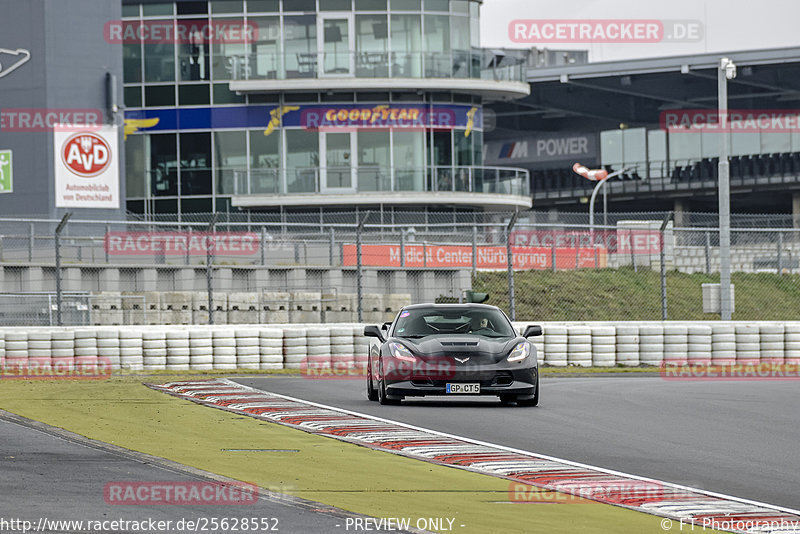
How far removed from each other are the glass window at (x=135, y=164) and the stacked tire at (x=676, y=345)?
30015 millimetres

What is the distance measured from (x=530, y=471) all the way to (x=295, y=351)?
12.2 m

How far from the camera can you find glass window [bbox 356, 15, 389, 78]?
48844 mm

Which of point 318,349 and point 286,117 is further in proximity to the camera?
point 286,117

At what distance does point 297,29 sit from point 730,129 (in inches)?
1416

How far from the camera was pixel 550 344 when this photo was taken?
23500 mm

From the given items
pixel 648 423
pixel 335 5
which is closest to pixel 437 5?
pixel 335 5

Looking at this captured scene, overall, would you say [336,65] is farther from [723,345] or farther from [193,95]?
[723,345]

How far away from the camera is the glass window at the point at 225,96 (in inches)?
1955

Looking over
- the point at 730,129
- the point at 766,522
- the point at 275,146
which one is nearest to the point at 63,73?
the point at 275,146

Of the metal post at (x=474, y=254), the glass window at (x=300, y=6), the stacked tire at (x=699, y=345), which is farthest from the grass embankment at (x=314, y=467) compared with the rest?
the glass window at (x=300, y=6)

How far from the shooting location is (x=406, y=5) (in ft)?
160

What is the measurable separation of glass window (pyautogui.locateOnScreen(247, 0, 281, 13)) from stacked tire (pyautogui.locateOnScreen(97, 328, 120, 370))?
95.0ft

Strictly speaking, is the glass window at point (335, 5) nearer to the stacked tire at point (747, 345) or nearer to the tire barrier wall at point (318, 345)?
the tire barrier wall at point (318, 345)

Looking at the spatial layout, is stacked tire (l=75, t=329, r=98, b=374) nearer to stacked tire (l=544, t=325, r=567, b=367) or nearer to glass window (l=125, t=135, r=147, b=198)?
stacked tire (l=544, t=325, r=567, b=367)
